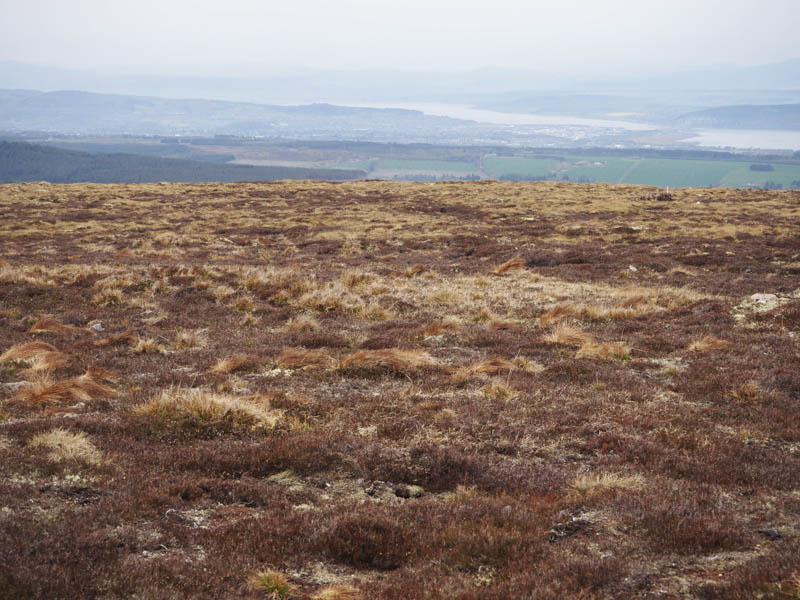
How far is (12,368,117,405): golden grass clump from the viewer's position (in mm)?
9898

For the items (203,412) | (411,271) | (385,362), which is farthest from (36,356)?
(411,271)

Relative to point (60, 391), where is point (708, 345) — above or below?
above

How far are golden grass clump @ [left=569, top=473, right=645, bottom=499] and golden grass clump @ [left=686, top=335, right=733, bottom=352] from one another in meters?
7.90

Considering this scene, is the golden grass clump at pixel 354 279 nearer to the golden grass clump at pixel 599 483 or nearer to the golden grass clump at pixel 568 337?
the golden grass clump at pixel 568 337

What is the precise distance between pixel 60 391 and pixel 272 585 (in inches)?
284

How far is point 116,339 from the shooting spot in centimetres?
1473

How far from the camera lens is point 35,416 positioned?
9188 mm

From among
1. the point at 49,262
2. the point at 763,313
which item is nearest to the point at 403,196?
the point at 49,262

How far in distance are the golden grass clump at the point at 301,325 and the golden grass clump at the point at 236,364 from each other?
3.56m

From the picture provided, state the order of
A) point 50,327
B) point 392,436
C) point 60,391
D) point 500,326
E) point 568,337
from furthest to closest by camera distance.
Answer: point 500,326 → point 50,327 → point 568,337 → point 60,391 → point 392,436

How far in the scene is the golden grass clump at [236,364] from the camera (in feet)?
40.8

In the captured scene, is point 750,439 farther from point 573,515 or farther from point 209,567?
point 209,567

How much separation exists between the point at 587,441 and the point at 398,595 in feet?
15.9

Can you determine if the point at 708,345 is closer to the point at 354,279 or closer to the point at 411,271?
the point at 354,279
